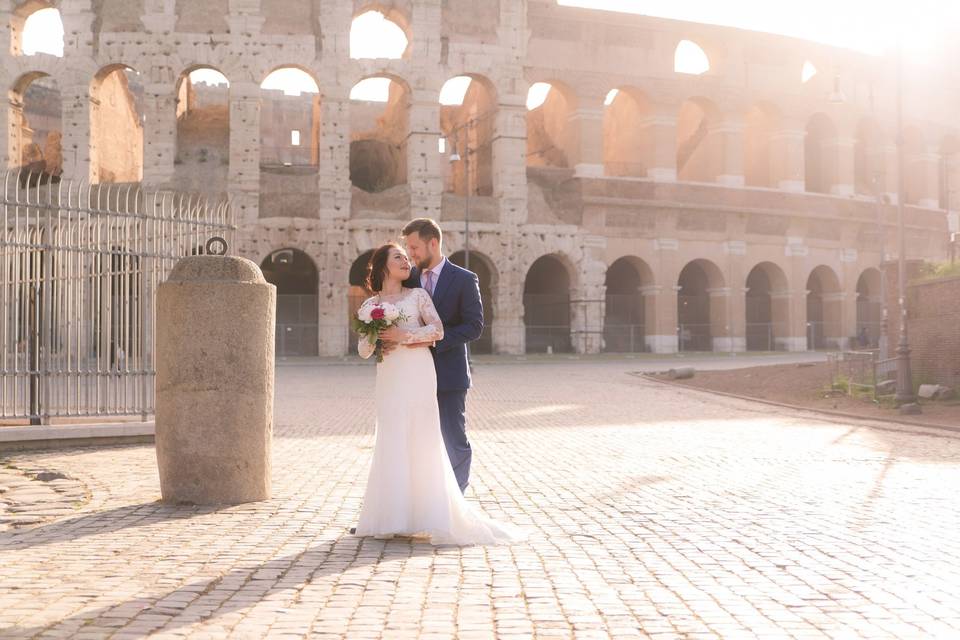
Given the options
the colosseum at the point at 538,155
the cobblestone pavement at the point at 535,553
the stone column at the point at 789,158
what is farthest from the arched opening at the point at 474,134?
the cobblestone pavement at the point at 535,553

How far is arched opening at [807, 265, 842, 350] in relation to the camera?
125 ft

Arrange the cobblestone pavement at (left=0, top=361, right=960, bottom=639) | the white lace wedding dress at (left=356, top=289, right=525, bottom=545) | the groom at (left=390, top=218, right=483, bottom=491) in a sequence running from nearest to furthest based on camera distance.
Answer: the cobblestone pavement at (left=0, top=361, right=960, bottom=639) < the white lace wedding dress at (left=356, top=289, right=525, bottom=545) < the groom at (left=390, top=218, right=483, bottom=491)

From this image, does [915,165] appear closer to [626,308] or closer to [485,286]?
[626,308]

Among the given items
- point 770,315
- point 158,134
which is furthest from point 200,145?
point 770,315

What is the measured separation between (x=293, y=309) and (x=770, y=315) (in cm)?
1949

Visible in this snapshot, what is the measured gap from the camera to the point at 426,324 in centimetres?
552

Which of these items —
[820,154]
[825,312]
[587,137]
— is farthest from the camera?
[820,154]

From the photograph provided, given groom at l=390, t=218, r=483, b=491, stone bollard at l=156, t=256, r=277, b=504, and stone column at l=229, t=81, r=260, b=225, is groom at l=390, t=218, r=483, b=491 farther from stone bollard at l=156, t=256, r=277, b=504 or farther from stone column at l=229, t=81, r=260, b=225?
stone column at l=229, t=81, r=260, b=225

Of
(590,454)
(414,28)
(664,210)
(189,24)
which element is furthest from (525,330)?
(590,454)

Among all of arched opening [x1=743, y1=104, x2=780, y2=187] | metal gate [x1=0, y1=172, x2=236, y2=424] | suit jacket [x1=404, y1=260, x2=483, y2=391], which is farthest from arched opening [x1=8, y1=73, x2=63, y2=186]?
arched opening [x1=743, y1=104, x2=780, y2=187]

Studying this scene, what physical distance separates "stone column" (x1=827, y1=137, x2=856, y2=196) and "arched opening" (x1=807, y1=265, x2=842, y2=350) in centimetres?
326

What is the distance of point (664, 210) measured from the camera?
34.3m

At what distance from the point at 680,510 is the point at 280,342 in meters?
25.3

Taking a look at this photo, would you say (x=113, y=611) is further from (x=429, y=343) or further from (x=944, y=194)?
(x=944, y=194)
